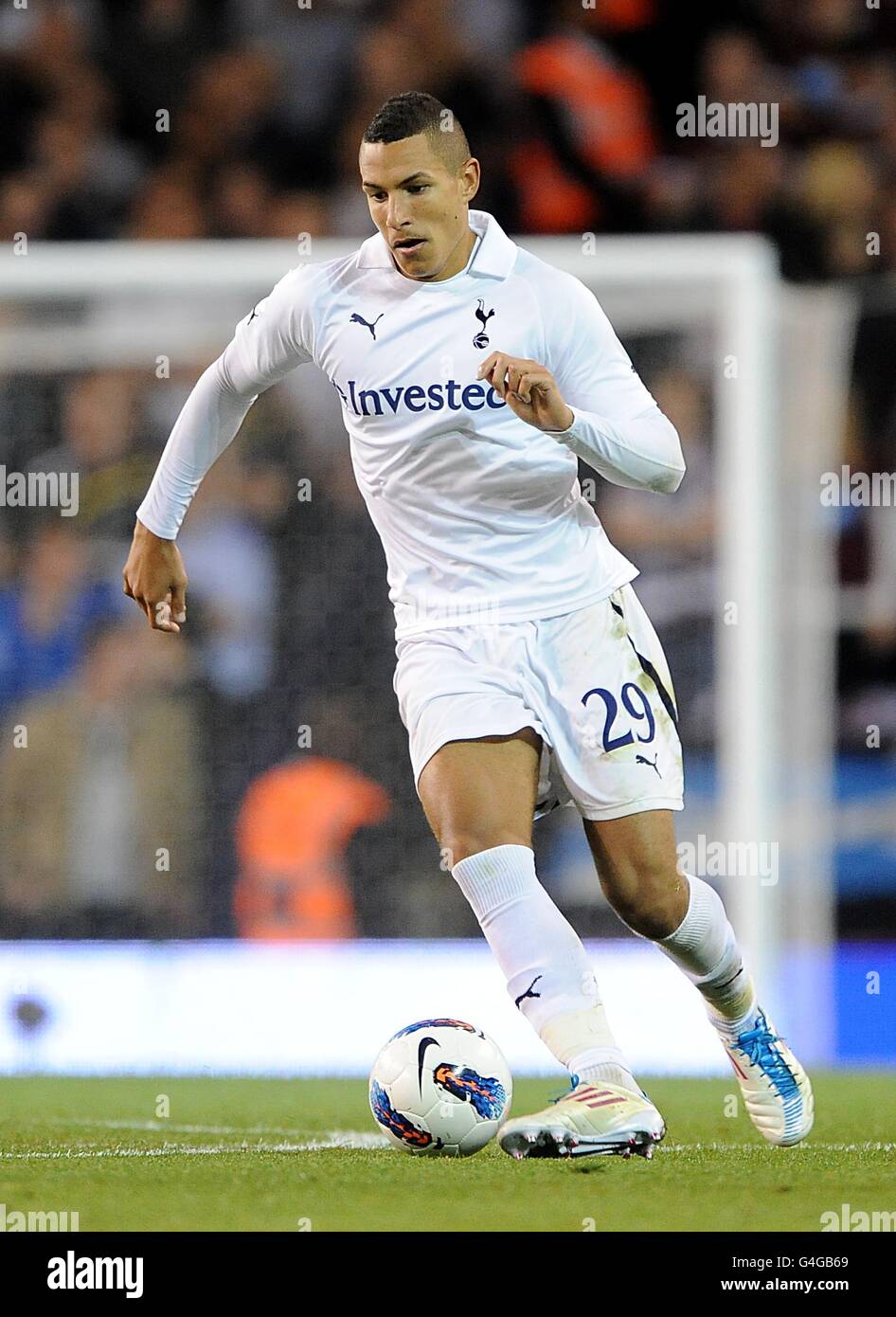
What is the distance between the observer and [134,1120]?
537 cm

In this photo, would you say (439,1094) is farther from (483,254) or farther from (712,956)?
(483,254)

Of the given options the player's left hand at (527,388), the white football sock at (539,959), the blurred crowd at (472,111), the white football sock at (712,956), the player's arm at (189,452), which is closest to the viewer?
the player's left hand at (527,388)

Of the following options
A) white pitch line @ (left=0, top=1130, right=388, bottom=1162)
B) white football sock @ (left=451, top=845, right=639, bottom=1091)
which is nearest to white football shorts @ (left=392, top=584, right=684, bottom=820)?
white football sock @ (left=451, top=845, right=639, bottom=1091)

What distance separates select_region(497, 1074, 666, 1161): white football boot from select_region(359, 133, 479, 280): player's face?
171 cm

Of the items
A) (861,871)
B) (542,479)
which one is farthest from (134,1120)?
(861,871)

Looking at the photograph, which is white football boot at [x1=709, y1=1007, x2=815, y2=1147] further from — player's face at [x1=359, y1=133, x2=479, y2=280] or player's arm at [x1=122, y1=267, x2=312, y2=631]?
player's face at [x1=359, y1=133, x2=479, y2=280]

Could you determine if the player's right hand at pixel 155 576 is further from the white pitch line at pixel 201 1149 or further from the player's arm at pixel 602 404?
the white pitch line at pixel 201 1149

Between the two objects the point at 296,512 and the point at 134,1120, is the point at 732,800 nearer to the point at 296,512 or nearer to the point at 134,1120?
the point at 296,512

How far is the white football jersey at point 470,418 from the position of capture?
436 centimetres

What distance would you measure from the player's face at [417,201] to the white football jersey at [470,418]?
0.08 m

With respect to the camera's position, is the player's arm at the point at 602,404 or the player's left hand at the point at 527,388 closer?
the player's left hand at the point at 527,388

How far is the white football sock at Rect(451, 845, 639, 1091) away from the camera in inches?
163

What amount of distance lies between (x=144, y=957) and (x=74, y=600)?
141 cm

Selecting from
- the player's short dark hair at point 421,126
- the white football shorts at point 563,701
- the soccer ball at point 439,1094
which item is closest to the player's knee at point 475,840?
the white football shorts at point 563,701
